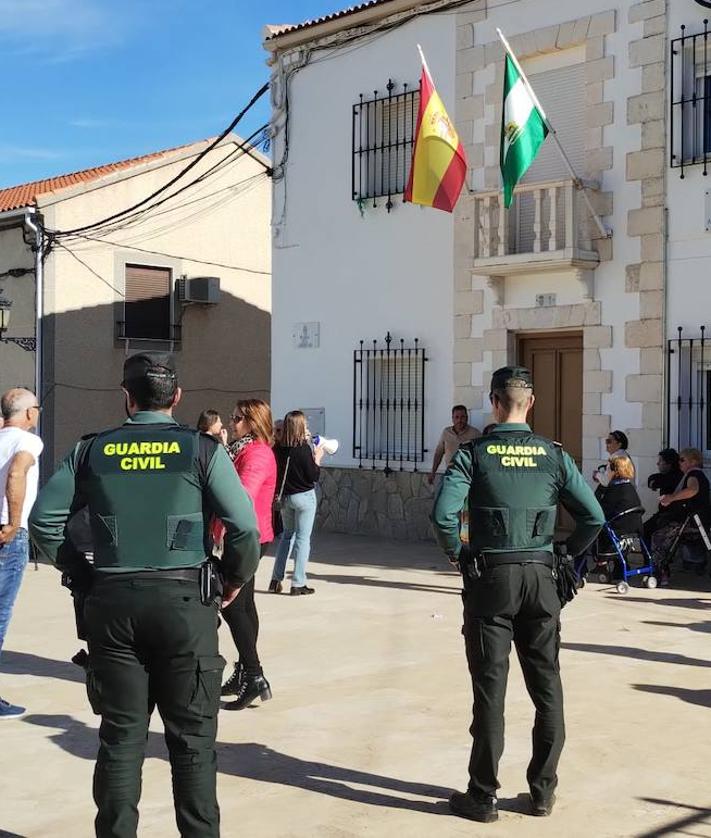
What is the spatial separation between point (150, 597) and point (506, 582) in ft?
4.90

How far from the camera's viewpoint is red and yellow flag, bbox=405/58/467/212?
12828 mm

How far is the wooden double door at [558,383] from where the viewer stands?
45.4 feet

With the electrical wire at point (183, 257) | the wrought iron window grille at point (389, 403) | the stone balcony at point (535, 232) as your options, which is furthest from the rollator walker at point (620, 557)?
the electrical wire at point (183, 257)

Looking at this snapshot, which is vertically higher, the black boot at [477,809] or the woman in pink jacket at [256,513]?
the woman in pink jacket at [256,513]

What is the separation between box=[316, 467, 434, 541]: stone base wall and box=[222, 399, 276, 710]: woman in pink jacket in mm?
7766

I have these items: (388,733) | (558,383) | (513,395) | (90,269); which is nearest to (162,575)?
(513,395)

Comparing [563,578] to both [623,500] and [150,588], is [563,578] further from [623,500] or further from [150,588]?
[623,500]

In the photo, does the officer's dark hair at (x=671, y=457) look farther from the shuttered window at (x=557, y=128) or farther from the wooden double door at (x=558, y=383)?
the shuttered window at (x=557, y=128)

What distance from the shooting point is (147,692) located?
3.94m

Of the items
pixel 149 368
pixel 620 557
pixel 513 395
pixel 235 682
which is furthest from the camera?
pixel 620 557

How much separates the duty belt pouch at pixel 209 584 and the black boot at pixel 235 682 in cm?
266

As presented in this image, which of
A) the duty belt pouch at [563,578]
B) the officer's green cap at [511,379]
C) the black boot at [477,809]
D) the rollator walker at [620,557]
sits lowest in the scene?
the black boot at [477,809]

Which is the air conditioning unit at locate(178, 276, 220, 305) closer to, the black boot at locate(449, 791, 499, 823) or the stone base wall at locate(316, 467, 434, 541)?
the stone base wall at locate(316, 467, 434, 541)

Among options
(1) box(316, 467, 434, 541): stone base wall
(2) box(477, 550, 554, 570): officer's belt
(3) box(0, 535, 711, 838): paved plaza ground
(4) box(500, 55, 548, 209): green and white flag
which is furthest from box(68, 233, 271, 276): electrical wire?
(2) box(477, 550, 554, 570): officer's belt
